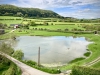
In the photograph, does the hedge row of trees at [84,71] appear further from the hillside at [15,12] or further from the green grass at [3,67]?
the hillside at [15,12]

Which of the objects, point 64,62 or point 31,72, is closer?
point 31,72

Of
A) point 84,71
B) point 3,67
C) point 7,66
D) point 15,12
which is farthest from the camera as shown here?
point 15,12

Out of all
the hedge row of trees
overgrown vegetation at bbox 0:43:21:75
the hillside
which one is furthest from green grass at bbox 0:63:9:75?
the hillside

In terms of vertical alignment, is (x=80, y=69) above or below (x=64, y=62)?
above

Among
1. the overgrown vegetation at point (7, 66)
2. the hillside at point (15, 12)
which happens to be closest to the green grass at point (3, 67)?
the overgrown vegetation at point (7, 66)

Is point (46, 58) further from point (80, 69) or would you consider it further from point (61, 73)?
point (80, 69)

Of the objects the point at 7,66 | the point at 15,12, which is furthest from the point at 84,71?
the point at 15,12

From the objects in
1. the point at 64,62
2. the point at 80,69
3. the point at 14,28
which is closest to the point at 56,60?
the point at 64,62

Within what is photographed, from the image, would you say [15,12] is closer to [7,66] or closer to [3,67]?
[7,66]

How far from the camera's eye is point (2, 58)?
27094 millimetres

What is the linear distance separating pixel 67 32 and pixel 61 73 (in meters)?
54.9

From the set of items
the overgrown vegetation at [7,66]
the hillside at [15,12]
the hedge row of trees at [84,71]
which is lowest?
the overgrown vegetation at [7,66]

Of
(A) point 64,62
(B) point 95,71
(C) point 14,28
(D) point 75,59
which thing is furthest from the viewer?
(C) point 14,28

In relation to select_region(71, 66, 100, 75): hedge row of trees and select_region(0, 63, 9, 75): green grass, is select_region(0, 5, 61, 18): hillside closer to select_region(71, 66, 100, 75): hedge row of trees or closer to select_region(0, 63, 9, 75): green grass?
select_region(0, 63, 9, 75): green grass
